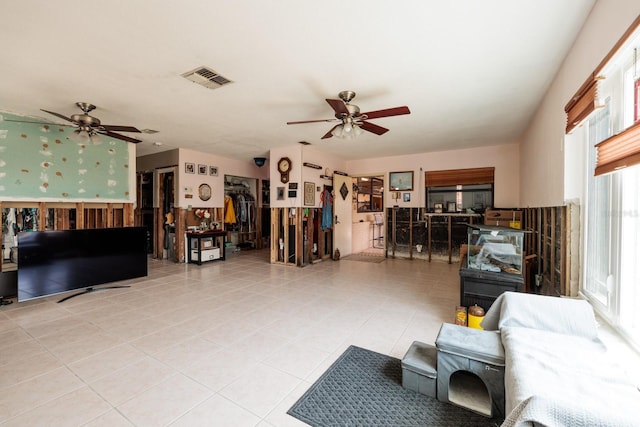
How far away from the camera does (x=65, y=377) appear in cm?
201

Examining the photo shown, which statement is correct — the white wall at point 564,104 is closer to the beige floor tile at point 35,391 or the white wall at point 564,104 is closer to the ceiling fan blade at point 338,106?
the ceiling fan blade at point 338,106

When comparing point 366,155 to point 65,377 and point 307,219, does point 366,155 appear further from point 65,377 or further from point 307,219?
point 65,377

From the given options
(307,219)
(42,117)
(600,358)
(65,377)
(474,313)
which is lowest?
Result: (65,377)

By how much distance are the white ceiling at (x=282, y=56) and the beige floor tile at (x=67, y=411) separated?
2696 millimetres

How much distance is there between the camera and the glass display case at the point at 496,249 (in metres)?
2.84

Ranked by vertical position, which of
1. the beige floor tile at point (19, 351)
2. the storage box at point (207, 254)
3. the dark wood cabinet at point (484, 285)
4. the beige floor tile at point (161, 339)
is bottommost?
the beige floor tile at point (19, 351)

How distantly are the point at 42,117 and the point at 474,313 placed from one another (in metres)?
6.49

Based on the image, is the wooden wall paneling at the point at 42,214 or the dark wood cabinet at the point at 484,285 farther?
the wooden wall paneling at the point at 42,214

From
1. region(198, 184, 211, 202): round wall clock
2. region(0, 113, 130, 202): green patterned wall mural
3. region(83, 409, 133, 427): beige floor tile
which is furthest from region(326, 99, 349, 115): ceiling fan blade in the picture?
region(198, 184, 211, 202): round wall clock

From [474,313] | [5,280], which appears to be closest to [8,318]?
[5,280]

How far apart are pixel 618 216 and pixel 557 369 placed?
1.17 meters

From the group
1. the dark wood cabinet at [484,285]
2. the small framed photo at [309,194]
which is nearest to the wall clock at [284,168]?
the small framed photo at [309,194]

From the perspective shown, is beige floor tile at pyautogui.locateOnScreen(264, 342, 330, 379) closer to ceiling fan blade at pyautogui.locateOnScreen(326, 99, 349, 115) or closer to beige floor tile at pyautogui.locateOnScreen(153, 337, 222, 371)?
beige floor tile at pyautogui.locateOnScreen(153, 337, 222, 371)

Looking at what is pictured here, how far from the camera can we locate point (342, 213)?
736 centimetres
